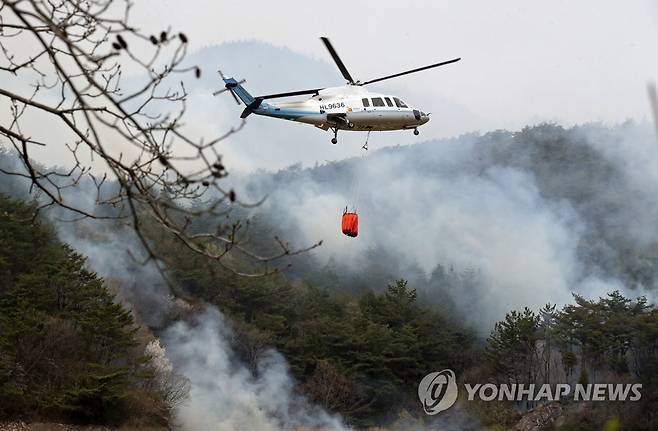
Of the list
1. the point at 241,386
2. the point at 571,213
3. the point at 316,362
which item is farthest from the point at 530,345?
the point at 571,213

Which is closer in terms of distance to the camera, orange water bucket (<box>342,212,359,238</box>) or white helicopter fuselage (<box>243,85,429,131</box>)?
white helicopter fuselage (<box>243,85,429,131</box>)

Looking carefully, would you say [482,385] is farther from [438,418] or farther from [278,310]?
[278,310]

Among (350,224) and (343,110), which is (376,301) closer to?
(350,224)

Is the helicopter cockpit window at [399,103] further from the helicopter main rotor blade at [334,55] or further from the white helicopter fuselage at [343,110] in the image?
the helicopter main rotor blade at [334,55]

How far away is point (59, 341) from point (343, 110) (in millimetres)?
16279

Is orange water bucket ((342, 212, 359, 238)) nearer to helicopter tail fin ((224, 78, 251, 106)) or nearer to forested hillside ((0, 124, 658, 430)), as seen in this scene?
forested hillside ((0, 124, 658, 430))

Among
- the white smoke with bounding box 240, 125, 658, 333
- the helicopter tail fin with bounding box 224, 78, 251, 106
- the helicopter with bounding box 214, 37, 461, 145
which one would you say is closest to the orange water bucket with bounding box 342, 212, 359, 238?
the helicopter with bounding box 214, 37, 461, 145

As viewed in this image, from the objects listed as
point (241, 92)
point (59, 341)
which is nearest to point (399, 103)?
point (241, 92)

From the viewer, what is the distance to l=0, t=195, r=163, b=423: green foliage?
31094mm

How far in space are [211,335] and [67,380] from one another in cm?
1077

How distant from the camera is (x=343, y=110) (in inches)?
899

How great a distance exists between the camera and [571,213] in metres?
69.6

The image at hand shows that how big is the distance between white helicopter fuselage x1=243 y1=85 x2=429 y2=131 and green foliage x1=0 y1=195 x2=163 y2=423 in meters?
11.1

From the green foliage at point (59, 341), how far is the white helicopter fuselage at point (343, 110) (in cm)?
1105
